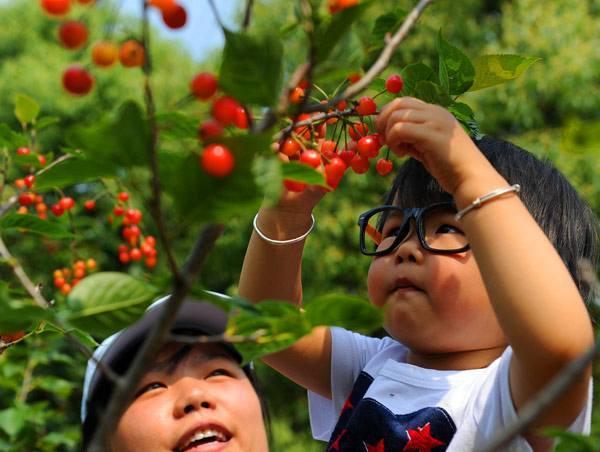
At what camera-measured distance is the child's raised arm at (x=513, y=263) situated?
1025 millimetres

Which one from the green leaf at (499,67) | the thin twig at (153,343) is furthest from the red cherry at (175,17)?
the green leaf at (499,67)

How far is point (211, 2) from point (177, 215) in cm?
17

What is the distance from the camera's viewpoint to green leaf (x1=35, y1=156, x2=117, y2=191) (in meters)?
0.78

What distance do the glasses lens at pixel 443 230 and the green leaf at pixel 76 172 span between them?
26.8 inches

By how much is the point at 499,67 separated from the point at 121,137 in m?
0.64

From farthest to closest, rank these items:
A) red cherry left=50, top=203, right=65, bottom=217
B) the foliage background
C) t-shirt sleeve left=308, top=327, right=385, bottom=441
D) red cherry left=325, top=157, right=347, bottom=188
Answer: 1. the foliage background
2. red cherry left=50, top=203, right=65, bottom=217
3. t-shirt sleeve left=308, top=327, right=385, bottom=441
4. red cherry left=325, top=157, right=347, bottom=188

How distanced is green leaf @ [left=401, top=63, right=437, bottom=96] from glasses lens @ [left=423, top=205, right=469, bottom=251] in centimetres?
32

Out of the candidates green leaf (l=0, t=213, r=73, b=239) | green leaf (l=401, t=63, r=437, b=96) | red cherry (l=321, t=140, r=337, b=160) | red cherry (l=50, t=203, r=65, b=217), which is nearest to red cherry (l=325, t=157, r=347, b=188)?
red cherry (l=321, t=140, r=337, b=160)

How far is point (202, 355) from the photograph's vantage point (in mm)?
1410

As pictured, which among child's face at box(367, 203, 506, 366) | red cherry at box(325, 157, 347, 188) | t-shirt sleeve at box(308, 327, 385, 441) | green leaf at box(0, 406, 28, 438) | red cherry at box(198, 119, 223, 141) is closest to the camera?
red cherry at box(198, 119, 223, 141)

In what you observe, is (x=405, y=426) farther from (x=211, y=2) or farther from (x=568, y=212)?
(x=211, y=2)

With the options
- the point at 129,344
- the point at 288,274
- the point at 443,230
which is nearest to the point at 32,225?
the point at 129,344

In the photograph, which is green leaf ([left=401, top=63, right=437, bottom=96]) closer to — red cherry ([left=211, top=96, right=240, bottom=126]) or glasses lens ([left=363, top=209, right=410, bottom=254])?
glasses lens ([left=363, top=209, right=410, bottom=254])

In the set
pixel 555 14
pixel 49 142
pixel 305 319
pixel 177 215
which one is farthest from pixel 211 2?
pixel 49 142
